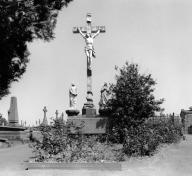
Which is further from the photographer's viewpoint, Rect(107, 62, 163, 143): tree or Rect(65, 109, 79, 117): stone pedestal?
Rect(65, 109, 79, 117): stone pedestal

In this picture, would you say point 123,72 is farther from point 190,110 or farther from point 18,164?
point 190,110

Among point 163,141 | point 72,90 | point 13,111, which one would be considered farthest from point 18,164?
point 13,111

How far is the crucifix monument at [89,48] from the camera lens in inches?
912

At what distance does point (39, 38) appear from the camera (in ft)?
49.3

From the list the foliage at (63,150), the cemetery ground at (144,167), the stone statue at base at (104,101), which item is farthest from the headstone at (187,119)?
the foliage at (63,150)

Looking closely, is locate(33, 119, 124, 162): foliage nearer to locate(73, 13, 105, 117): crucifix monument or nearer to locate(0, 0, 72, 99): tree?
locate(0, 0, 72, 99): tree

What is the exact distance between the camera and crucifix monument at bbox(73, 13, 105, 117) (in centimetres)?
2317

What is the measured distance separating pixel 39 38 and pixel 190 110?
25.3 m

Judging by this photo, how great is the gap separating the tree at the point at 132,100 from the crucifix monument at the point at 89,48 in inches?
123

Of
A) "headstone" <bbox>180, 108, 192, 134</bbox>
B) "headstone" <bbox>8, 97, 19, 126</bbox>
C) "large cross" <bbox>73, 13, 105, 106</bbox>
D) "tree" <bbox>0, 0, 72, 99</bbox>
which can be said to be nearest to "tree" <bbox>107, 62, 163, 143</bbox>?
"large cross" <bbox>73, 13, 105, 106</bbox>

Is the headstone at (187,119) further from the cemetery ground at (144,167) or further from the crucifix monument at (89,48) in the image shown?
the cemetery ground at (144,167)

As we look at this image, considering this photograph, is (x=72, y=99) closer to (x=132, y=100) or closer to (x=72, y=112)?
(x=72, y=112)

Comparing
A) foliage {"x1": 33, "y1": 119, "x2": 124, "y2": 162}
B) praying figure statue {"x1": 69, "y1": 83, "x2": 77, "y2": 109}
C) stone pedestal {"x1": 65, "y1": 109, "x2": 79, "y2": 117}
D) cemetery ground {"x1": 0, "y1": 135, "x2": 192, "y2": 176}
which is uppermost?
praying figure statue {"x1": 69, "y1": 83, "x2": 77, "y2": 109}

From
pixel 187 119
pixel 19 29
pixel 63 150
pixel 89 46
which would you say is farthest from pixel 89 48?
pixel 187 119
